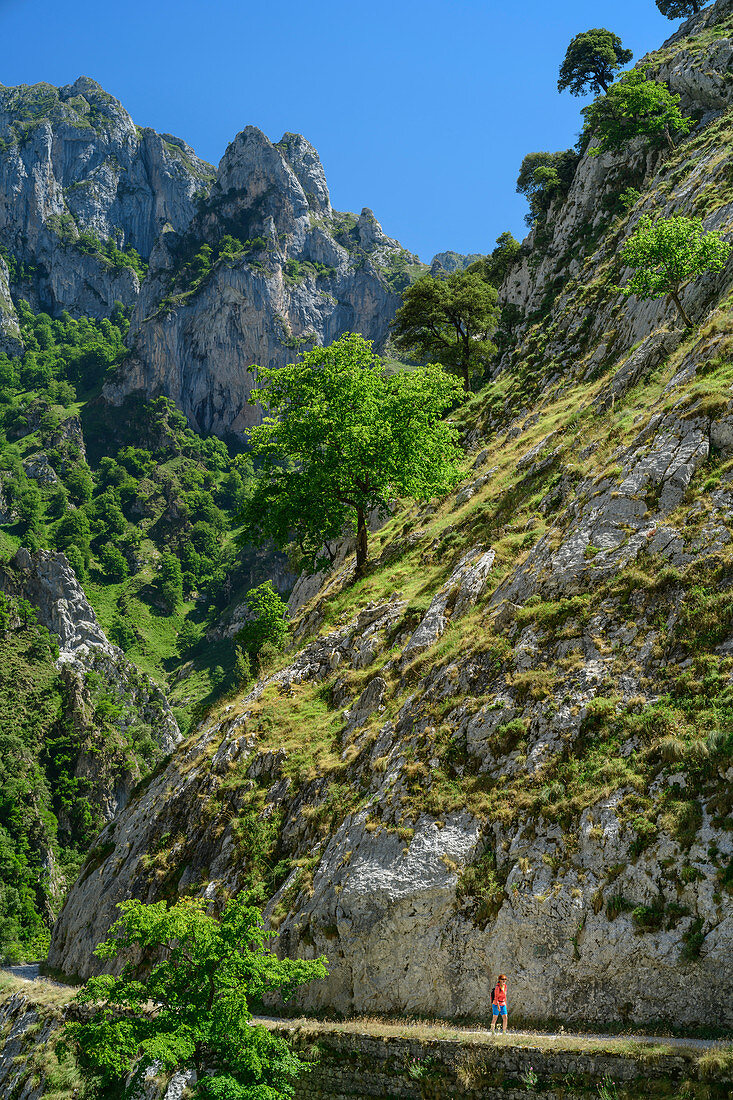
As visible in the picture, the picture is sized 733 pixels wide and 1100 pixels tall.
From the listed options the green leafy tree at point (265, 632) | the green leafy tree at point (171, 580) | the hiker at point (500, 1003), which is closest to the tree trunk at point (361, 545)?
the green leafy tree at point (265, 632)

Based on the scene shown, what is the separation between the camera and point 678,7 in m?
67.5

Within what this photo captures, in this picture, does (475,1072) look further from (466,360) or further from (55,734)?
(55,734)

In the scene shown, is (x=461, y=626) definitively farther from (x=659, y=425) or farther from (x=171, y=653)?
(x=171, y=653)

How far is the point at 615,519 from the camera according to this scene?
656 inches

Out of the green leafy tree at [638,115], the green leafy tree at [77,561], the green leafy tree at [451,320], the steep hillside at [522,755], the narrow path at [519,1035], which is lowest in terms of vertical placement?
the narrow path at [519,1035]

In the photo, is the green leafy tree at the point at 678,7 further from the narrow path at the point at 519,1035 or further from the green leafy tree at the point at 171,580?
the green leafy tree at the point at 171,580

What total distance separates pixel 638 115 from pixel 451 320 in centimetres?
1663

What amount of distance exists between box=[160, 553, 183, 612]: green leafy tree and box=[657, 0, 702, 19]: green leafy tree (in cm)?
12020

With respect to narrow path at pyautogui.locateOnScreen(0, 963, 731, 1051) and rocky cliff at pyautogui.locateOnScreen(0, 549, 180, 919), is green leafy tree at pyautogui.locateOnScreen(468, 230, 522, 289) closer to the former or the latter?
narrow path at pyautogui.locateOnScreen(0, 963, 731, 1051)

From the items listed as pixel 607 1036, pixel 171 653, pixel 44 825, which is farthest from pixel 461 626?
pixel 171 653

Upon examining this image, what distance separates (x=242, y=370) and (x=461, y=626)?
17874 centimetres

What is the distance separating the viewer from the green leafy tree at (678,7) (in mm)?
66125

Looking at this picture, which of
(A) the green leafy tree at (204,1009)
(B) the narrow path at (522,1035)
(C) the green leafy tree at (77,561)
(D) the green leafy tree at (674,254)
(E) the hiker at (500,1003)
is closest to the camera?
(B) the narrow path at (522,1035)

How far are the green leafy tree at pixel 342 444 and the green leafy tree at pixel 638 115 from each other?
90.1 feet
